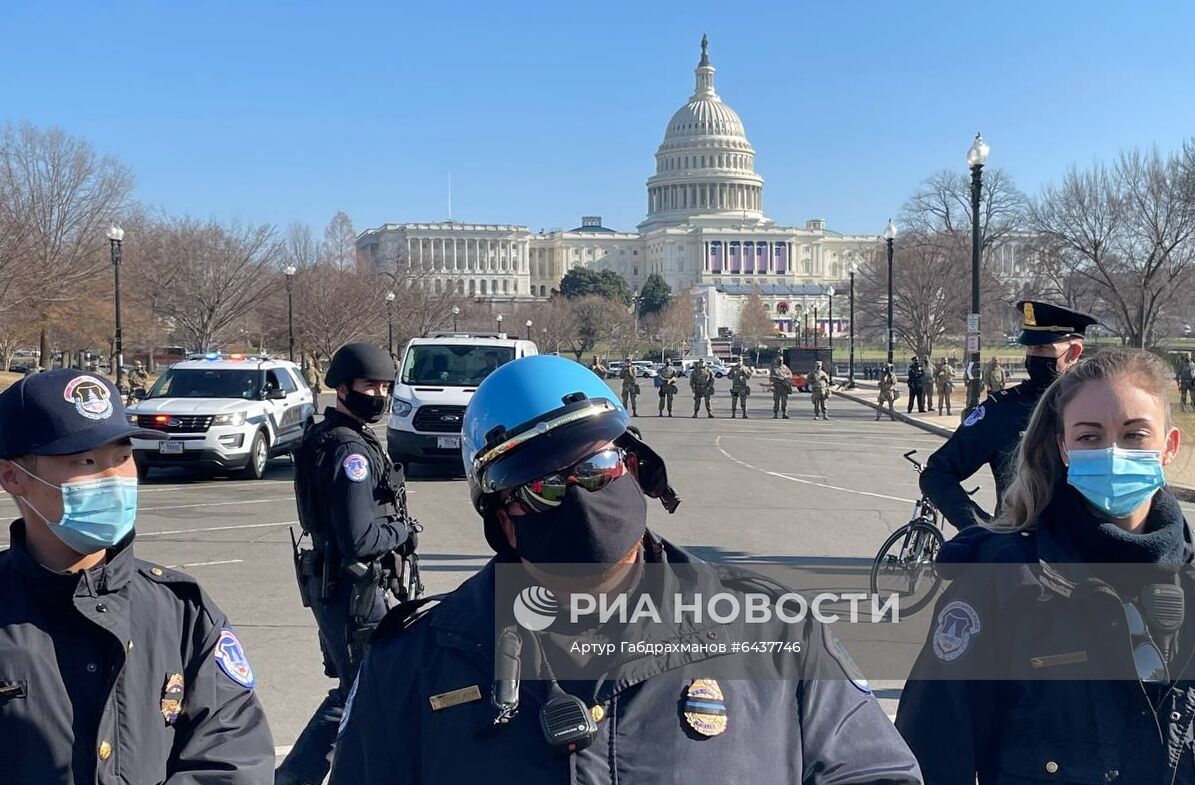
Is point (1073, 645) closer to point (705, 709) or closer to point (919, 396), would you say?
point (705, 709)

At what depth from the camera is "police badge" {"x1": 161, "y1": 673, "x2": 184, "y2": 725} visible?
8.07 feet

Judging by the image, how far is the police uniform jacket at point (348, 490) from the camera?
14.9 feet

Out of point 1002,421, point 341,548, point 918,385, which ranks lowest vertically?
point 918,385

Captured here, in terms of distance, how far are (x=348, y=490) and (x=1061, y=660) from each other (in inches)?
118

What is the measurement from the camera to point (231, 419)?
48.6ft

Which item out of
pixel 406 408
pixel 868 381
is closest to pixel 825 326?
pixel 868 381

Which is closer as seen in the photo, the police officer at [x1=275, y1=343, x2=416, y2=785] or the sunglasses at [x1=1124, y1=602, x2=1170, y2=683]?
the sunglasses at [x1=1124, y1=602, x2=1170, y2=683]

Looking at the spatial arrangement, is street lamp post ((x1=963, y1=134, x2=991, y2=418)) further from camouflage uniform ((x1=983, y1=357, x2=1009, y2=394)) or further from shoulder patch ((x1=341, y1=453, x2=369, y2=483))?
shoulder patch ((x1=341, y1=453, x2=369, y2=483))

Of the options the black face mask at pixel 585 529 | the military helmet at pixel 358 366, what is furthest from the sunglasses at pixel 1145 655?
the military helmet at pixel 358 366

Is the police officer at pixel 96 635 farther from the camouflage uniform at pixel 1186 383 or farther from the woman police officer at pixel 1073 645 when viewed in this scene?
the camouflage uniform at pixel 1186 383

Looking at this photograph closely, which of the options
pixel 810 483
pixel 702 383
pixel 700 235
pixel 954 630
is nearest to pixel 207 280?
pixel 702 383

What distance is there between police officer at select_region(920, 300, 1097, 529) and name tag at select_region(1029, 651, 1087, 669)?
2.43 meters

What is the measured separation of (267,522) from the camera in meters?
11.6

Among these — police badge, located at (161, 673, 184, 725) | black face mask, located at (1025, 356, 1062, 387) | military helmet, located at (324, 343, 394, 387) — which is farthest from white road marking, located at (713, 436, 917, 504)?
police badge, located at (161, 673, 184, 725)
